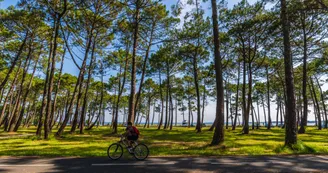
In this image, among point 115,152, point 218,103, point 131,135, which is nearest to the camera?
point 115,152

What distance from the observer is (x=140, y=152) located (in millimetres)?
8508

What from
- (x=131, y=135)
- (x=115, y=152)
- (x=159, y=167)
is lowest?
(x=159, y=167)

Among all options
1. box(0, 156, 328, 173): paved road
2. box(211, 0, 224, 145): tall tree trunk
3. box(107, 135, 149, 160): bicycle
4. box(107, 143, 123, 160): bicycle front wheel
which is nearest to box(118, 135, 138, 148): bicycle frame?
box(107, 135, 149, 160): bicycle

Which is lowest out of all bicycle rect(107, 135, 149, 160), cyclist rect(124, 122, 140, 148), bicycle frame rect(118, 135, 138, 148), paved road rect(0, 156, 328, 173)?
paved road rect(0, 156, 328, 173)

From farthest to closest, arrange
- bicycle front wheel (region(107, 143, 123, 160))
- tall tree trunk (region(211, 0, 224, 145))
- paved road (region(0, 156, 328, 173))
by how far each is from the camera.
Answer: tall tree trunk (region(211, 0, 224, 145)) < bicycle front wheel (region(107, 143, 123, 160)) < paved road (region(0, 156, 328, 173))

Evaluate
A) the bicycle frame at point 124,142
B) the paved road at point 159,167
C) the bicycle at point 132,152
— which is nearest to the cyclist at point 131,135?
the bicycle frame at point 124,142

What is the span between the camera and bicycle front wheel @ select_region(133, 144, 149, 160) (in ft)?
27.7

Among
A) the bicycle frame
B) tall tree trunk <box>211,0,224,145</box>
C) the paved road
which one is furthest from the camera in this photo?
tall tree trunk <box>211,0,224,145</box>

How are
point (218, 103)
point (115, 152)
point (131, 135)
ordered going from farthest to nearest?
point (218, 103)
point (131, 135)
point (115, 152)

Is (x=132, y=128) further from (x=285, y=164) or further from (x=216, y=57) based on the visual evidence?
(x=216, y=57)

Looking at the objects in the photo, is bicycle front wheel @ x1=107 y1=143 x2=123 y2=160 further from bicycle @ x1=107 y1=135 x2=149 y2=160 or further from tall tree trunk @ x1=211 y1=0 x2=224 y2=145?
tall tree trunk @ x1=211 y1=0 x2=224 y2=145

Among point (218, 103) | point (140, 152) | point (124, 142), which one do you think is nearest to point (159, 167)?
point (140, 152)

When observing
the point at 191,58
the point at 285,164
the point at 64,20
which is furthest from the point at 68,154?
the point at 191,58

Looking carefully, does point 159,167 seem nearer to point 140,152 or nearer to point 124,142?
point 140,152
